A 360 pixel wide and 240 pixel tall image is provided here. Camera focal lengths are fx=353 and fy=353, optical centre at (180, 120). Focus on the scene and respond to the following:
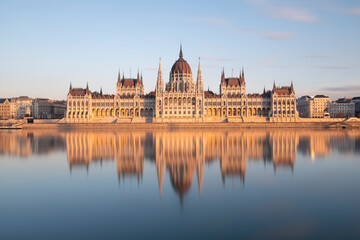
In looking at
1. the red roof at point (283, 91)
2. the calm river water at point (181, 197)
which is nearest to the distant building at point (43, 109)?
the red roof at point (283, 91)

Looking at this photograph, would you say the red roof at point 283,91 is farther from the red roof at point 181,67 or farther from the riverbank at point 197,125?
the red roof at point 181,67

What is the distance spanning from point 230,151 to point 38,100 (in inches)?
5293

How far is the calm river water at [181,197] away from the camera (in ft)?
43.0

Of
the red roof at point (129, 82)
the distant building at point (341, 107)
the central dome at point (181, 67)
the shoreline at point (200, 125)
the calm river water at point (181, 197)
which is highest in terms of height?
the central dome at point (181, 67)

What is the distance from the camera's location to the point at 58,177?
23.6 metres

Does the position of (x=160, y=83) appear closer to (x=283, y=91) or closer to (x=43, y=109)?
(x=283, y=91)

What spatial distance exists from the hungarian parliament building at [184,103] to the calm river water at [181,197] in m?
75.1

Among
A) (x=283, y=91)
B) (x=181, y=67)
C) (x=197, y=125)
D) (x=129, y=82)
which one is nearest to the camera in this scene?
(x=197, y=125)

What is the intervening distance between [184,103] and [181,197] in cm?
9285

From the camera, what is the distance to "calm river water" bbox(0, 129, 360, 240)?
43.0 feet

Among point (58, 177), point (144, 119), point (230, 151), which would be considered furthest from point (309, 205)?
point (144, 119)

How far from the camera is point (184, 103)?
361ft

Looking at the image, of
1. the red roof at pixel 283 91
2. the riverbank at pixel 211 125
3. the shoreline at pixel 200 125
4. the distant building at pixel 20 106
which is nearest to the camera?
the shoreline at pixel 200 125

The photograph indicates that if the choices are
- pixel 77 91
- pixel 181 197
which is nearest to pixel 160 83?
pixel 77 91
